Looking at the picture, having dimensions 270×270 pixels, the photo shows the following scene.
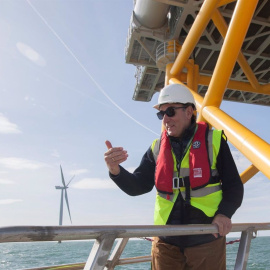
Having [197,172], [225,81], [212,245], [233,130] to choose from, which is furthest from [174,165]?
[225,81]

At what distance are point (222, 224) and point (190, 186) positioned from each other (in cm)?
42

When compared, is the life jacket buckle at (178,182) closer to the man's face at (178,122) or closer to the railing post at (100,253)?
the man's face at (178,122)

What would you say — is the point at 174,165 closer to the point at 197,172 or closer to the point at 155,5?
the point at 197,172

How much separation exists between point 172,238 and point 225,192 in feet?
2.00

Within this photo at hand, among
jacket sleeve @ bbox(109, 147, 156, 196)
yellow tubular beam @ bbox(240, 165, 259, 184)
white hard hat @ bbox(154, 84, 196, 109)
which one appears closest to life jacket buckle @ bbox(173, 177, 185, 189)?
jacket sleeve @ bbox(109, 147, 156, 196)

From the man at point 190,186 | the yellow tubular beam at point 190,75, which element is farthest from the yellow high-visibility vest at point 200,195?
the yellow tubular beam at point 190,75

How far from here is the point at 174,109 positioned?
119 inches

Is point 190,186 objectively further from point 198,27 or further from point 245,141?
point 198,27

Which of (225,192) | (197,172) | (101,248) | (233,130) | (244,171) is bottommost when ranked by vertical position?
(101,248)

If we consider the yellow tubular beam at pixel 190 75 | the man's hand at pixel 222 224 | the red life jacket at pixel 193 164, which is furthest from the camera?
the yellow tubular beam at pixel 190 75

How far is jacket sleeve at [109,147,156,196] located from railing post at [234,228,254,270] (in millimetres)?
1028

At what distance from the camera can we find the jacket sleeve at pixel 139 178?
2.94 m

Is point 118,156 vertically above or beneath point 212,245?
above

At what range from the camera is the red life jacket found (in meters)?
2.62
